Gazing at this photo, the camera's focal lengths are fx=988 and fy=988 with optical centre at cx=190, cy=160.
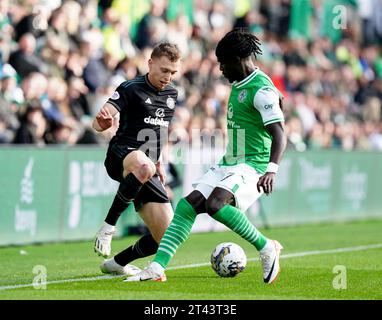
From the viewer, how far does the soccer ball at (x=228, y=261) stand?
385 inches

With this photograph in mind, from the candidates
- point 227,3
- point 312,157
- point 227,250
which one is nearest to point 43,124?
point 227,250

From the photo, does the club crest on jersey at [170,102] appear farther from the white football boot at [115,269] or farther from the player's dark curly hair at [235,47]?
the white football boot at [115,269]

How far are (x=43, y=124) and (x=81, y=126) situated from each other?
3.72 ft

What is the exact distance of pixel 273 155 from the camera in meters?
8.72

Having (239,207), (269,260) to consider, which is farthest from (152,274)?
(269,260)

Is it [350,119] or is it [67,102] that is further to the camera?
[350,119]

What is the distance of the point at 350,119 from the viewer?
24688 millimetres

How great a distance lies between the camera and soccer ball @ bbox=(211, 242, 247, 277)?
32.1 ft

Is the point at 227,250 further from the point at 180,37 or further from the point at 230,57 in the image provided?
the point at 180,37

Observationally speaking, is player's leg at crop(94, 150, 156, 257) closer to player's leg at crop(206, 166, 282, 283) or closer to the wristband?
player's leg at crop(206, 166, 282, 283)

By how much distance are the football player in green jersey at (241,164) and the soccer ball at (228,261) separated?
2.16 ft

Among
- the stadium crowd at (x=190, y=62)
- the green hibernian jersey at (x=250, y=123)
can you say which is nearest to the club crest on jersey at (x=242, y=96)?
the green hibernian jersey at (x=250, y=123)

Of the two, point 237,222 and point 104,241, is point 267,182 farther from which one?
point 104,241
